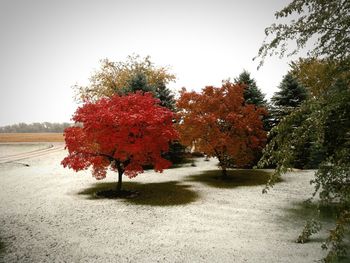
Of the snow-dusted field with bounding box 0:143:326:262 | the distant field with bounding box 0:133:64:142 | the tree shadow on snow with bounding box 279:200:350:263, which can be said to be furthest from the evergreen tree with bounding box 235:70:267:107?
the distant field with bounding box 0:133:64:142

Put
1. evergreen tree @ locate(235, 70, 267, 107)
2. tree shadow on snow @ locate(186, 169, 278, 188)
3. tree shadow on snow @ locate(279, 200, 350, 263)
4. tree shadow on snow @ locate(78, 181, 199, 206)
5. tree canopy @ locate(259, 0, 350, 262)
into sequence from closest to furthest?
tree canopy @ locate(259, 0, 350, 262), tree shadow on snow @ locate(279, 200, 350, 263), tree shadow on snow @ locate(78, 181, 199, 206), tree shadow on snow @ locate(186, 169, 278, 188), evergreen tree @ locate(235, 70, 267, 107)

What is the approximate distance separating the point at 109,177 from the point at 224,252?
42.7ft

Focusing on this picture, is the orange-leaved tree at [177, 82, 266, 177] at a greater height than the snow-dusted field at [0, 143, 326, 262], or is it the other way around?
the orange-leaved tree at [177, 82, 266, 177]

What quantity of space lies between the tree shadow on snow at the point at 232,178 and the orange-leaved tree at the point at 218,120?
1.58m

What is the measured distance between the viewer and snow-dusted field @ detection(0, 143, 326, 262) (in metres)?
7.37

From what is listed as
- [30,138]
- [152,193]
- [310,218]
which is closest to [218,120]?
[152,193]

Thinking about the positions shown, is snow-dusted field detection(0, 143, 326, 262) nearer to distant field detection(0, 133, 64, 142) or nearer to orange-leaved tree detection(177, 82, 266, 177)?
orange-leaved tree detection(177, 82, 266, 177)

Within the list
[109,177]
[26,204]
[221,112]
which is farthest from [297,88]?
[26,204]

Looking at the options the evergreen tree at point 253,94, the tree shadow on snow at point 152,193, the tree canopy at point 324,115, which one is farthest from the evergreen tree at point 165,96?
the tree canopy at point 324,115

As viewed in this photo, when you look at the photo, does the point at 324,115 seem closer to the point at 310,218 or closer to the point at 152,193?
the point at 310,218

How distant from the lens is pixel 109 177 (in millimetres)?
19203

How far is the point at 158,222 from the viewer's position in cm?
990

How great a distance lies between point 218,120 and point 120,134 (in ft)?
20.2

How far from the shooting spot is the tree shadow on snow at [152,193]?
1271cm
